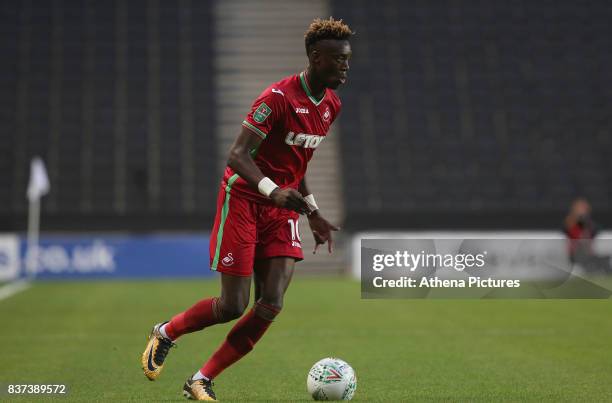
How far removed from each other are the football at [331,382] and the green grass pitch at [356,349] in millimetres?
156

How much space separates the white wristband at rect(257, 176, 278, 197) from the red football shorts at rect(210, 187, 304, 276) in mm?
347

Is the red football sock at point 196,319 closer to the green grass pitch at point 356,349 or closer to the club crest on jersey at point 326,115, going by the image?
the green grass pitch at point 356,349

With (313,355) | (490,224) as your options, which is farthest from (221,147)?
(313,355)

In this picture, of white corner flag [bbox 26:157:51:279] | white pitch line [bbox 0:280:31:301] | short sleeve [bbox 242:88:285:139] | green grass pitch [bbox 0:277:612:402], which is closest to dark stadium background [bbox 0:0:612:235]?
white corner flag [bbox 26:157:51:279]

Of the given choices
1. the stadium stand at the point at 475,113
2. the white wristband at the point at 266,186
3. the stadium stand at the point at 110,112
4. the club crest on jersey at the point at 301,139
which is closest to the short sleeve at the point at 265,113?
the club crest on jersey at the point at 301,139

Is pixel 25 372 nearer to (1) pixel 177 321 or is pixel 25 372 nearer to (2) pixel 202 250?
(1) pixel 177 321

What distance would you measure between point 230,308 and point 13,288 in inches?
530

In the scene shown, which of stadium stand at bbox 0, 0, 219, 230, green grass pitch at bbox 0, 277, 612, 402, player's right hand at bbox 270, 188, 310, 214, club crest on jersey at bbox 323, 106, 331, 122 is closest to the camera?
player's right hand at bbox 270, 188, 310, 214

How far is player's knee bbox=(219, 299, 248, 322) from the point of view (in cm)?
572

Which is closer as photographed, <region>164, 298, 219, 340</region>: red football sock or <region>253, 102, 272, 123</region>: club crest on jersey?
<region>253, 102, 272, 123</region>: club crest on jersey

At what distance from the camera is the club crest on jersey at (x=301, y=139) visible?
230 inches

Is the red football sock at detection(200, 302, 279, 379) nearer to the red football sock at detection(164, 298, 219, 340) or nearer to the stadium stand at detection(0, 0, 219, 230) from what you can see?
the red football sock at detection(164, 298, 219, 340)

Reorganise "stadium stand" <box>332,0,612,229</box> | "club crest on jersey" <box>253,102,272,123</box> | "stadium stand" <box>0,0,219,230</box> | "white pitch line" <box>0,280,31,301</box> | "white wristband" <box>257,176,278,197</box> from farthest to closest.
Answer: "stadium stand" <box>332,0,612,229</box>
"stadium stand" <box>0,0,219,230</box>
"white pitch line" <box>0,280,31,301</box>
"club crest on jersey" <box>253,102,272,123</box>
"white wristband" <box>257,176,278,197</box>

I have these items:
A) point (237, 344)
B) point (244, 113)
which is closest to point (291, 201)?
point (237, 344)
